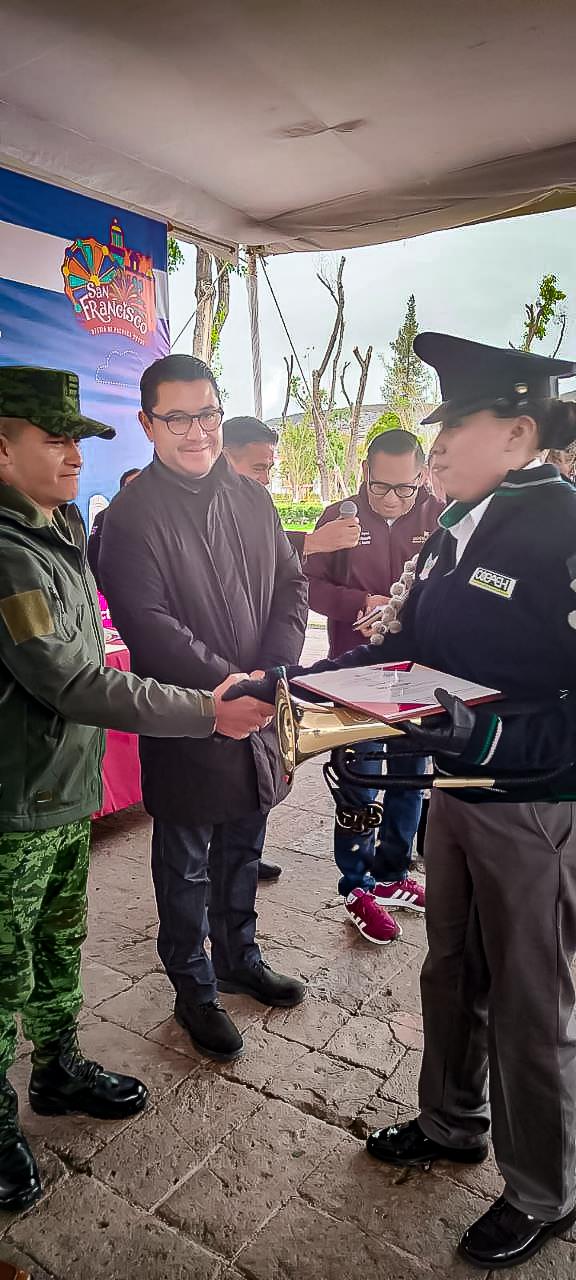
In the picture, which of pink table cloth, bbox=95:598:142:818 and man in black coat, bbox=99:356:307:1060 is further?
pink table cloth, bbox=95:598:142:818

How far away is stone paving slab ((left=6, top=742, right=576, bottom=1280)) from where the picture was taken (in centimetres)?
162

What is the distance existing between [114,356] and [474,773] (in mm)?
3451

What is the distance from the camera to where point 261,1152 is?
190 centimetres

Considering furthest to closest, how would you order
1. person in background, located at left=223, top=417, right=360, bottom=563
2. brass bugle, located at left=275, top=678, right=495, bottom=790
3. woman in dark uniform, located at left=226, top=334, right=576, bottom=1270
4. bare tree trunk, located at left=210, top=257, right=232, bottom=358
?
bare tree trunk, located at left=210, top=257, right=232, bottom=358, person in background, located at left=223, top=417, right=360, bottom=563, woman in dark uniform, located at left=226, top=334, right=576, bottom=1270, brass bugle, located at left=275, top=678, right=495, bottom=790

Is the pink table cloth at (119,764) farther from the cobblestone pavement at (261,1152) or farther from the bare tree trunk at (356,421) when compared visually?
the bare tree trunk at (356,421)

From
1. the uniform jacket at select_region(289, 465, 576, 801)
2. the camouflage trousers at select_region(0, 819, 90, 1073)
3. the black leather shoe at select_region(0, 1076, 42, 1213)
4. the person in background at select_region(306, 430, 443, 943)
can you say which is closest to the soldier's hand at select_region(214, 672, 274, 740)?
the camouflage trousers at select_region(0, 819, 90, 1073)

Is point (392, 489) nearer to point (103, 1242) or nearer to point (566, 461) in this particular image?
point (566, 461)

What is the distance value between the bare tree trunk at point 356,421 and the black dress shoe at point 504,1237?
1118 centimetres

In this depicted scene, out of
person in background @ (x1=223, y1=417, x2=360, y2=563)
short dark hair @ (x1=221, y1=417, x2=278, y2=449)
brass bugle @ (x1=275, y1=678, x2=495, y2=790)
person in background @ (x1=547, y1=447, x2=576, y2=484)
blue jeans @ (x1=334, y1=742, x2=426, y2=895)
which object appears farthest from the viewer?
short dark hair @ (x1=221, y1=417, x2=278, y2=449)

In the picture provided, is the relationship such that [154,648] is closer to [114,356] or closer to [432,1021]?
[432,1021]

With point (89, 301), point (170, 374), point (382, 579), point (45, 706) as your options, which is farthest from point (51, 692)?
point (89, 301)

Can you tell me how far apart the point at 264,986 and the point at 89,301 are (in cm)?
326

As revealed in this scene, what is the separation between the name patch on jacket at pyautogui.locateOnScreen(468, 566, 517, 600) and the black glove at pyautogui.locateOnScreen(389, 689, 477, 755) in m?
0.22

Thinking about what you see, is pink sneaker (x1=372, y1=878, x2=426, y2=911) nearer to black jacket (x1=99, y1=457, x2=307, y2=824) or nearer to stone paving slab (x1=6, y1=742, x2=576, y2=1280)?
stone paving slab (x1=6, y1=742, x2=576, y2=1280)
